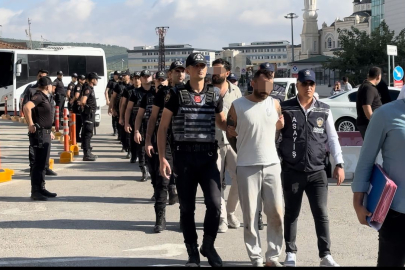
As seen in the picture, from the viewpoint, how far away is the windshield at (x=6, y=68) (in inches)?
1267

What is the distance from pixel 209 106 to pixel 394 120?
2.53 metres

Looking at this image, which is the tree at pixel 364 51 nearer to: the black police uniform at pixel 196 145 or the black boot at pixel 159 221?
the black boot at pixel 159 221

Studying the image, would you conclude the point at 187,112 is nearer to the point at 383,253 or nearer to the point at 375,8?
the point at 383,253

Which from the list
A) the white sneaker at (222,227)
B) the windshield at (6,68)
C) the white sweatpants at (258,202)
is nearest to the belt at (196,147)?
the white sweatpants at (258,202)

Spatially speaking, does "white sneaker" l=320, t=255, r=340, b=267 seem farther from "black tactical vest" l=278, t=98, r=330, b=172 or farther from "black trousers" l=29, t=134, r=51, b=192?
"black trousers" l=29, t=134, r=51, b=192

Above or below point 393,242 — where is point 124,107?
above

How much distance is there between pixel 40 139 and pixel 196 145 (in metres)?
4.85

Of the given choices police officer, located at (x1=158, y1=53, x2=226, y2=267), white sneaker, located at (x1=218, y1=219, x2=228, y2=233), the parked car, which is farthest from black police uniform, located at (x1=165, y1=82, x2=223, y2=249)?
the parked car

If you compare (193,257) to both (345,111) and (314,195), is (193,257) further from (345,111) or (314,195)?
(345,111)

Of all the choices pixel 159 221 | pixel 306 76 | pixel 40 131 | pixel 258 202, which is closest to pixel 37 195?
pixel 40 131

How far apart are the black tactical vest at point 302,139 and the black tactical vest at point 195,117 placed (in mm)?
673

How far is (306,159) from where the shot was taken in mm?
6301

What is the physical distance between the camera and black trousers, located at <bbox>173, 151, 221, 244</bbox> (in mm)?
6332

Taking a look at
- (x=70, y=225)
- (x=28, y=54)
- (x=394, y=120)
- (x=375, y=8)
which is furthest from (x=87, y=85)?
(x=375, y=8)
